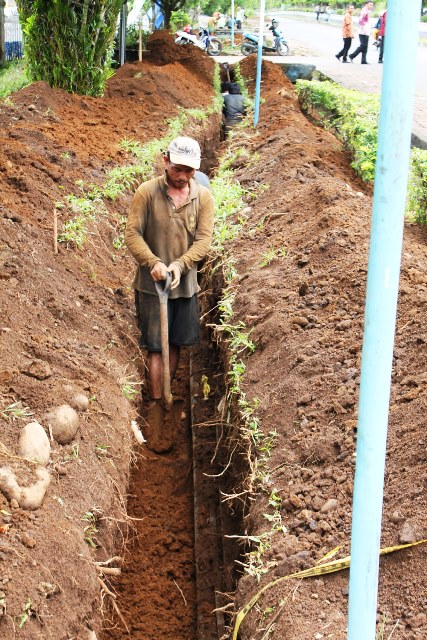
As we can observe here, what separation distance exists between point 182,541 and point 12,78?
13415mm

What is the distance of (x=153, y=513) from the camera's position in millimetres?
6117

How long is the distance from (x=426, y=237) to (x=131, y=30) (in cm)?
1835

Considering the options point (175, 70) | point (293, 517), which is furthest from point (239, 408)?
point (175, 70)

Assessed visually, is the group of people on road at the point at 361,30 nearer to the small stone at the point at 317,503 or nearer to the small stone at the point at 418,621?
the small stone at the point at 317,503

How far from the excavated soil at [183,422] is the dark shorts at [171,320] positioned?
243 millimetres

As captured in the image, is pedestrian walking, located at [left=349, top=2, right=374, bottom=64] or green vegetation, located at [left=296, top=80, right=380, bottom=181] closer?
green vegetation, located at [left=296, top=80, right=380, bottom=181]

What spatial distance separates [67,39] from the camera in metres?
12.7

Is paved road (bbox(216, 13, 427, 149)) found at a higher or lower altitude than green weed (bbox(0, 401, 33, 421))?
lower

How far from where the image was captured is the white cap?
5891mm

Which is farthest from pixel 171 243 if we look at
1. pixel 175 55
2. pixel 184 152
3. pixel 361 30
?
pixel 361 30

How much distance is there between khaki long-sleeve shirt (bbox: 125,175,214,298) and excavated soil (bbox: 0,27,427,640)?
0.65m

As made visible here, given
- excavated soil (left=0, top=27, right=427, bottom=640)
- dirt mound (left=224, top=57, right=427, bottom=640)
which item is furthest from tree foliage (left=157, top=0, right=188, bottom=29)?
dirt mound (left=224, top=57, right=427, bottom=640)

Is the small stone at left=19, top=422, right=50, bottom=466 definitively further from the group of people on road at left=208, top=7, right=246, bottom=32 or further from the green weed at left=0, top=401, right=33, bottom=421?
the group of people on road at left=208, top=7, right=246, bottom=32

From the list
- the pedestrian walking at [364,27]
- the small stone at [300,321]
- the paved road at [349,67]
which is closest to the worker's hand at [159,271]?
the small stone at [300,321]
